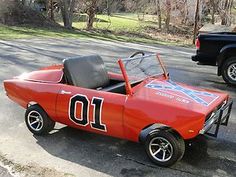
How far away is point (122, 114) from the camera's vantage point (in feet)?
15.6

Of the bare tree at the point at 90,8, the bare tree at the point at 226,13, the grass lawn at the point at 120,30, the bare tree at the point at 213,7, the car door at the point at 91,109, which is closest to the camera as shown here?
the car door at the point at 91,109

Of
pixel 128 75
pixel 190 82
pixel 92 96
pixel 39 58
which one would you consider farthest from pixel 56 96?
pixel 39 58

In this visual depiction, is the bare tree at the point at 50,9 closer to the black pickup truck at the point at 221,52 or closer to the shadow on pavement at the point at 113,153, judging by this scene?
the black pickup truck at the point at 221,52

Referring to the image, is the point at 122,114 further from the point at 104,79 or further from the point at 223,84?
the point at 223,84

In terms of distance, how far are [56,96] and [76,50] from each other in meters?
8.91

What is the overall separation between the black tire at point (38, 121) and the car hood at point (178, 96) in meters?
1.42

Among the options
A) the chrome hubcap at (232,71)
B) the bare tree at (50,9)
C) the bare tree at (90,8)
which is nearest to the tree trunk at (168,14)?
the bare tree at (90,8)

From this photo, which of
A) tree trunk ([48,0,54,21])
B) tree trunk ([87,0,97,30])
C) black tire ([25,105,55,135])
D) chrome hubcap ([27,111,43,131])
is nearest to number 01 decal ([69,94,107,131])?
black tire ([25,105,55,135])

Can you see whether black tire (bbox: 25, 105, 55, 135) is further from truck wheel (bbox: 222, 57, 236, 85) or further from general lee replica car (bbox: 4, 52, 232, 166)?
truck wheel (bbox: 222, 57, 236, 85)

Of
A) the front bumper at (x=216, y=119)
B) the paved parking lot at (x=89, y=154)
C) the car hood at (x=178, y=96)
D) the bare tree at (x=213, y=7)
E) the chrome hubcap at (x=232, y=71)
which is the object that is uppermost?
the bare tree at (x=213, y=7)

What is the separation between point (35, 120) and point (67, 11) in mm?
21815

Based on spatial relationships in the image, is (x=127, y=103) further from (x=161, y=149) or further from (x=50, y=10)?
(x=50, y=10)

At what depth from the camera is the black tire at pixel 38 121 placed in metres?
5.47

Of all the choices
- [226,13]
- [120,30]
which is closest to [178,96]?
[120,30]
